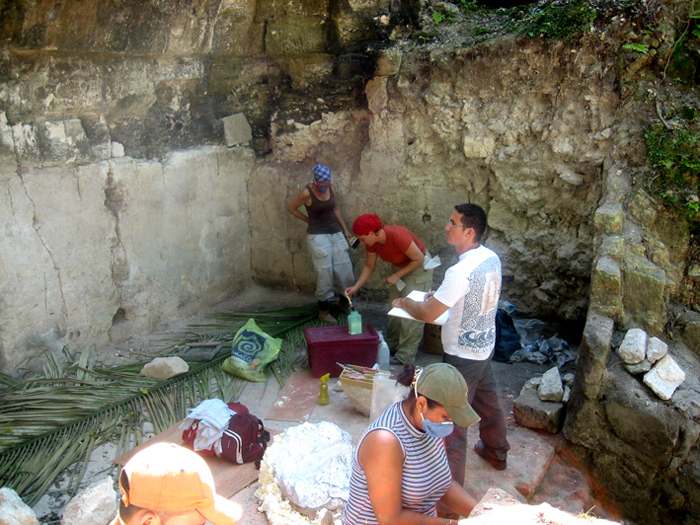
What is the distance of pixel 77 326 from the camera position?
17.2 feet

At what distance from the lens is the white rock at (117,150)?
210 inches

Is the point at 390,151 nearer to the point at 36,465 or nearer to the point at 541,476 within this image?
the point at 541,476

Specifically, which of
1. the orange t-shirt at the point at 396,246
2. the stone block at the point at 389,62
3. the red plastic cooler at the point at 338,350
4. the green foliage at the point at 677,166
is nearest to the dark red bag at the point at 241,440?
the red plastic cooler at the point at 338,350

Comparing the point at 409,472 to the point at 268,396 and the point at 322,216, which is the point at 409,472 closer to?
the point at 268,396

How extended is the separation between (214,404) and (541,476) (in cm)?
235

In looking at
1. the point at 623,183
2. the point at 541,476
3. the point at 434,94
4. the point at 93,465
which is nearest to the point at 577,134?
the point at 623,183

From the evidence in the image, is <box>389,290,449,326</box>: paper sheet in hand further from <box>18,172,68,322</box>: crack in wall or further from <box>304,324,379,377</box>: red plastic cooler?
<box>18,172,68,322</box>: crack in wall

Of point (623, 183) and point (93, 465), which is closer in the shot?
point (93, 465)

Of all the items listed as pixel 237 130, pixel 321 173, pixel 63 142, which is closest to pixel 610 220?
pixel 321 173

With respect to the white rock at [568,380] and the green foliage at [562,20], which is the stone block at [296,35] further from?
the white rock at [568,380]

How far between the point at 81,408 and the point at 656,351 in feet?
14.1

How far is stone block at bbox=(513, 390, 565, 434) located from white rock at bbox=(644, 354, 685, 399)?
68 cm

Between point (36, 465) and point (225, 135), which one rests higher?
point (225, 135)

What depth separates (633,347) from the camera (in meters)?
3.84
